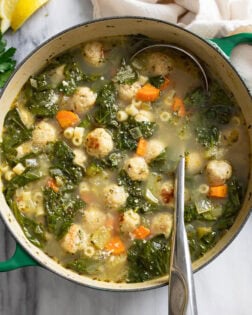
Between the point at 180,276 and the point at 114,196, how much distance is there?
646 mm

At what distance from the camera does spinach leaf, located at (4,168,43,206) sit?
382cm

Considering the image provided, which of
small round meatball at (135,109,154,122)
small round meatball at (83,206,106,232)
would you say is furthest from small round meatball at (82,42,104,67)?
small round meatball at (83,206,106,232)

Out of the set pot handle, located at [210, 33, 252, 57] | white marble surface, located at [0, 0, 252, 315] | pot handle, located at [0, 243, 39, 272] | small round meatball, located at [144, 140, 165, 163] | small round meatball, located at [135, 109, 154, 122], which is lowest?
→ white marble surface, located at [0, 0, 252, 315]

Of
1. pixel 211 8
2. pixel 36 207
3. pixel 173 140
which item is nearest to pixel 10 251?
pixel 36 207

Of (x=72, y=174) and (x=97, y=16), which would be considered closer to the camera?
(x=72, y=174)

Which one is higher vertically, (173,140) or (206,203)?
(173,140)

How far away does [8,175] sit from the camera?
3.83 m

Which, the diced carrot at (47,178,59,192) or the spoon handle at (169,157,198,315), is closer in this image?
the spoon handle at (169,157,198,315)

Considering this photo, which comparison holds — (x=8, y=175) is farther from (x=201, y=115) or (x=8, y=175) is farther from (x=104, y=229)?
(x=201, y=115)

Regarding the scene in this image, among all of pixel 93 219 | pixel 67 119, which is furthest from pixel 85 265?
pixel 67 119

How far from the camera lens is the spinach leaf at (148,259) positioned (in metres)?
3.71

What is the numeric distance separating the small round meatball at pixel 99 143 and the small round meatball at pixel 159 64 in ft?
1.58

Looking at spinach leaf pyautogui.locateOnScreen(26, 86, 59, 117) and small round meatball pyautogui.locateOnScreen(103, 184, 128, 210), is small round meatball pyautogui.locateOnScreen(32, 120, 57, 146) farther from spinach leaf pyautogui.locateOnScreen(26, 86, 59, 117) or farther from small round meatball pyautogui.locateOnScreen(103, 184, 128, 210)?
small round meatball pyautogui.locateOnScreen(103, 184, 128, 210)

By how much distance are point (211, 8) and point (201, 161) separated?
964 mm
